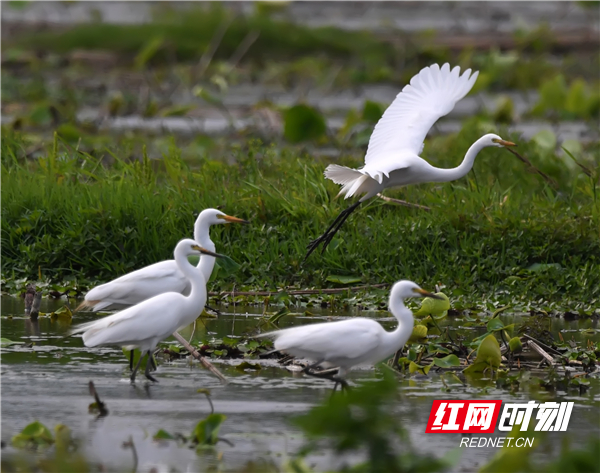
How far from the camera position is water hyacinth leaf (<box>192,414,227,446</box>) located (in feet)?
15.0

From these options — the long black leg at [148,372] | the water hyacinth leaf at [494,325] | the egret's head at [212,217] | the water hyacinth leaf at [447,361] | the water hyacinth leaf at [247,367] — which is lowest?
the water hyacinth leaf at [247,367]

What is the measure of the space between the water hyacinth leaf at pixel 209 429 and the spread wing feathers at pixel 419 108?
3812 millimetres

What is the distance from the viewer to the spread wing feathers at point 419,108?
809cm

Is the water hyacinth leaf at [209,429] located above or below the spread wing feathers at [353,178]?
below

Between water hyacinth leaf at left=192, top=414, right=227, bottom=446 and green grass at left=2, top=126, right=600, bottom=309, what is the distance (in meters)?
3.72

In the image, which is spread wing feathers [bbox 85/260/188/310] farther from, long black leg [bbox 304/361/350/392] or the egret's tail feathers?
the egret's tail feathers

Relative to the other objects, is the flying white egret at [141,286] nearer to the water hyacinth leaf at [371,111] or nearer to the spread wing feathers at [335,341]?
the spread wing feathers at [335,341]

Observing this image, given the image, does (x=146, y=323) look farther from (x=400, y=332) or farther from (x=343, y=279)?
(x=343, y=279)

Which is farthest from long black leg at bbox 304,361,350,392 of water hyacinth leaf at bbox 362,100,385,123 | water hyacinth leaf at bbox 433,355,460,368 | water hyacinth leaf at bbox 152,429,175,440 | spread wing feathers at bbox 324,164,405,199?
water hyacinth leaf at bbox 362,100,385,123

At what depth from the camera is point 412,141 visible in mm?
8031

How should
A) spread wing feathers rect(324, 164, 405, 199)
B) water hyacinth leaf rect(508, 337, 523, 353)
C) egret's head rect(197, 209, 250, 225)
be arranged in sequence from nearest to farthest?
water hyacinth leaf rect(508, 337, 523, 353)
egret's head rect(197, 209, 250, 225)
spread wing feathers rect(324, 164, 405, 199)

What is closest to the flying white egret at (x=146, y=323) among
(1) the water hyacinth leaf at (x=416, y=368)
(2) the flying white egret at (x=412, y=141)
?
(1) the water hyacinth leaf at (x=416, y=368)

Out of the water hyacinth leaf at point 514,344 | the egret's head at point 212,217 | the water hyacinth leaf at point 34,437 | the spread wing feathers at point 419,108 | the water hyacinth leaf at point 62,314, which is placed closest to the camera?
the water hyacinth leaf at point 34,437

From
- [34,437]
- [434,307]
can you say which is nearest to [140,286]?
[434,307]
